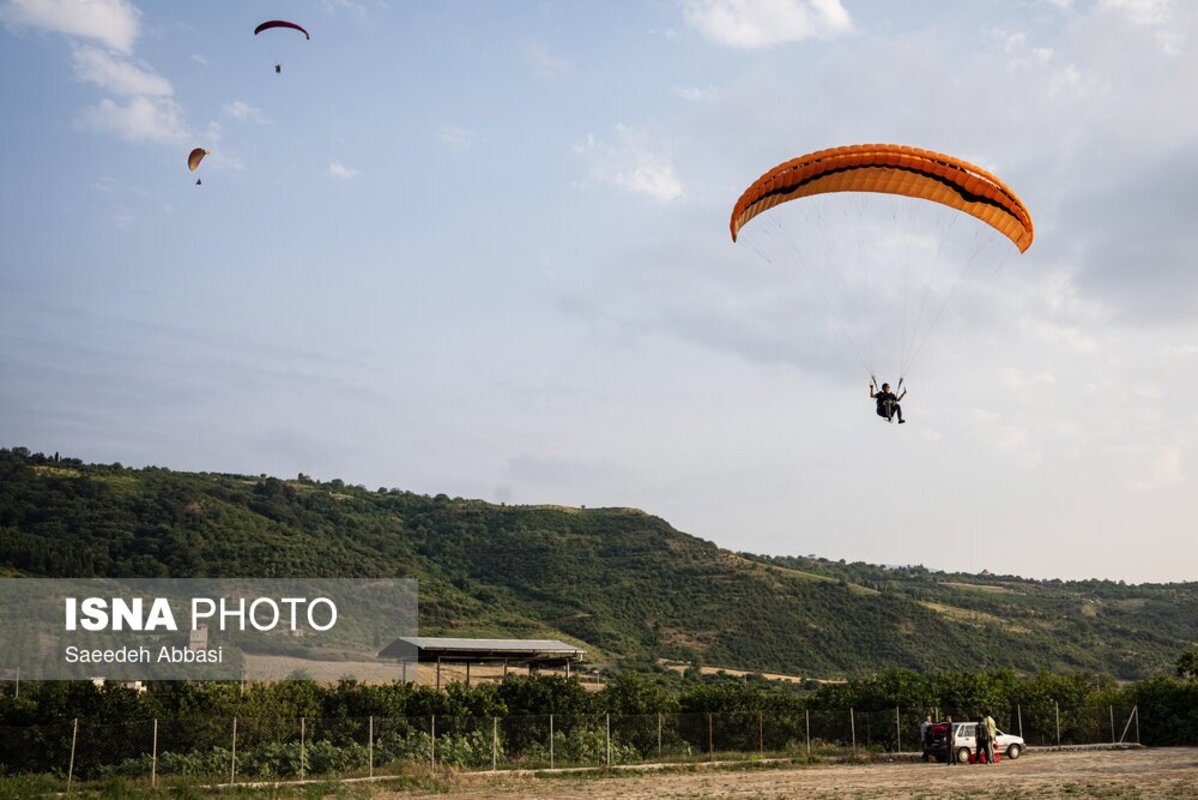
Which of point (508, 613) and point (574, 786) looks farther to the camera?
point (508, 613)

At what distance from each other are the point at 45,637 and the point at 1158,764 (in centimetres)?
4850

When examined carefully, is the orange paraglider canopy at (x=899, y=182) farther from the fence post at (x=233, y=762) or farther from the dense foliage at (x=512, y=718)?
the fence post at (x=233, y=762)

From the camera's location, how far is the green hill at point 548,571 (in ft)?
241

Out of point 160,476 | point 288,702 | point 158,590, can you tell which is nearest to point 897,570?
point 160,476

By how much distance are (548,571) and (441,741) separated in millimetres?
68207

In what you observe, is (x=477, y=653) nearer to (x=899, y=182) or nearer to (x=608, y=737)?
(x=608, y=737)

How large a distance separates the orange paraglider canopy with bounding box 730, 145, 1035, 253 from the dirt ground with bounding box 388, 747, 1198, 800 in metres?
11.8

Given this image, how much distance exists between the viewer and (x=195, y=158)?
117 ft

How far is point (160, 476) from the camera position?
94.4 metres

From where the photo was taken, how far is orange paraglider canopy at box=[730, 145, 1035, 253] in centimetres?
2270

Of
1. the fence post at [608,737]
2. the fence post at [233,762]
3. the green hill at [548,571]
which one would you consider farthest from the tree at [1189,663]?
the green hill at [548,571]

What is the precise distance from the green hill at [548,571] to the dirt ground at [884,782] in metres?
46.0

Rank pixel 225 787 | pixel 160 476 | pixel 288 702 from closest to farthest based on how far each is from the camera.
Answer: pixel 225 787 → pixel 288 702 → pixel 160 476

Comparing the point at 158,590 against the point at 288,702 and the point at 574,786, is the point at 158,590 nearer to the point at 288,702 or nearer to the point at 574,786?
the point at 288,702
